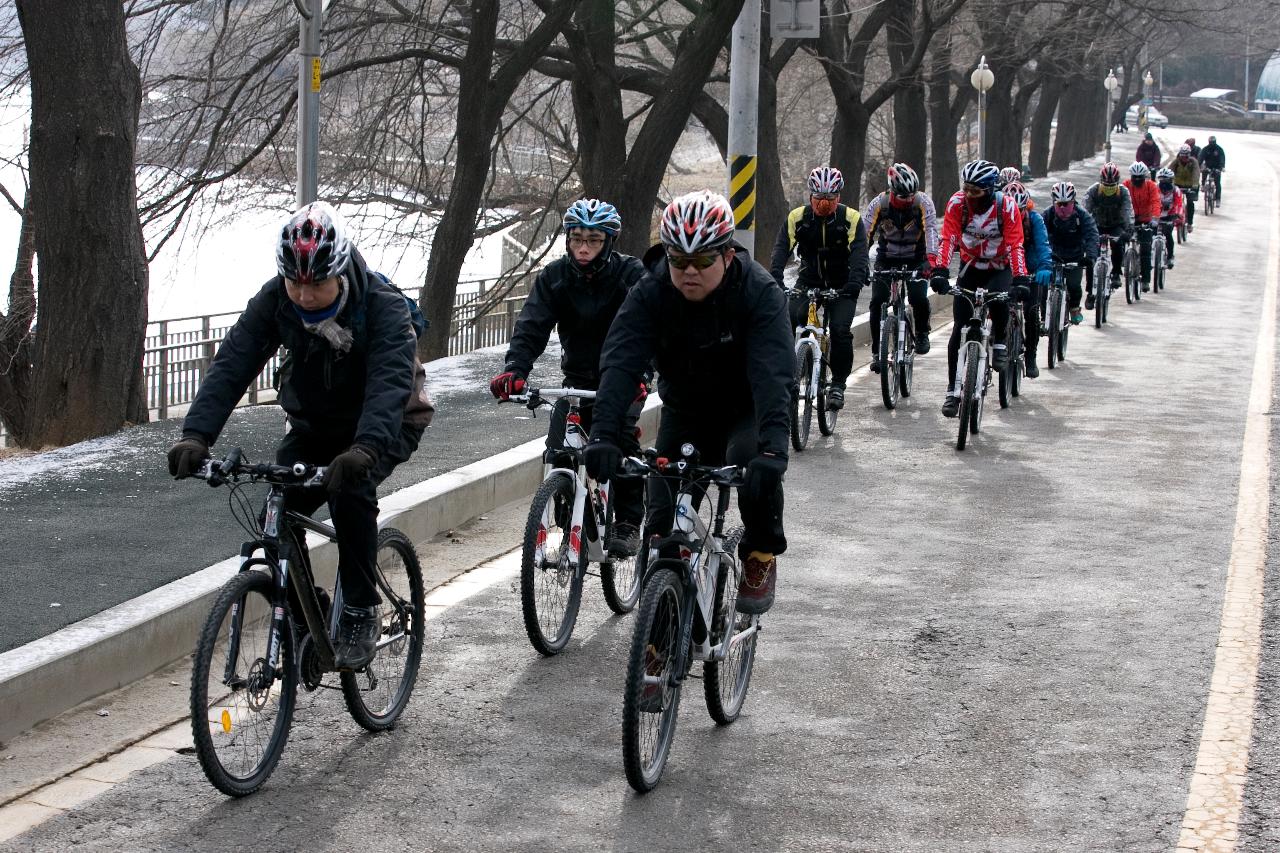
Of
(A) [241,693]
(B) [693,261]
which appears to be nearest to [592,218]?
(B) [693,261]

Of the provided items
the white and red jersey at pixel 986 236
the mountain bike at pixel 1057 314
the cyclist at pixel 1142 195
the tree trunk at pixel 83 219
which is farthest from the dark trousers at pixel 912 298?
the cyclist at pixel 1142 195

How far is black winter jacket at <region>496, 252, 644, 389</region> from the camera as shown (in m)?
7.51

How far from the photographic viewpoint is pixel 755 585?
586 cm

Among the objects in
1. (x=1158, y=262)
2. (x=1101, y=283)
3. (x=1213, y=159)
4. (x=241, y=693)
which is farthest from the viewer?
(x=1213, y=159)

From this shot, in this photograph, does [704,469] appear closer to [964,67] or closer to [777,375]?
Result: [777,375]

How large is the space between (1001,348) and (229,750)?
9154 mm

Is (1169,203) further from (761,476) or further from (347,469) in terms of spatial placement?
(347,469)

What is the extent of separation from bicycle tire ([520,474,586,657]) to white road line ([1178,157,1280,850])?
2.47 metres

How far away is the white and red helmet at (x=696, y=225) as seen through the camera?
5422 millimetres

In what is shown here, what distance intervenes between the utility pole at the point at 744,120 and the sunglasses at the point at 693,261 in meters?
10.1

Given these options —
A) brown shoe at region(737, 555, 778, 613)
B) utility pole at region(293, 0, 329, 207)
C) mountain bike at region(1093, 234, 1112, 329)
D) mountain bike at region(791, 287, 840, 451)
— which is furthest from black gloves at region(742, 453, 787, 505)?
mountain bike at region(1093, 234, 1112, 329)

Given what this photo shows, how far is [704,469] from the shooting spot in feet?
17.4

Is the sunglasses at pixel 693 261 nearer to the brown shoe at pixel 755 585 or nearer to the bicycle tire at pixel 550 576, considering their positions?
the brown shoe at pixel 755 585

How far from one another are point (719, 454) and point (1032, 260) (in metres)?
8.22
